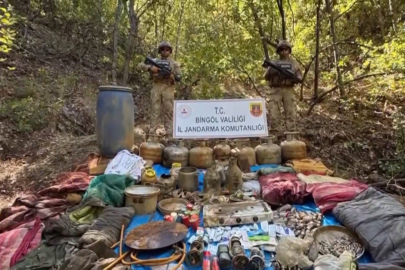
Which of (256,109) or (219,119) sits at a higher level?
(256,109)

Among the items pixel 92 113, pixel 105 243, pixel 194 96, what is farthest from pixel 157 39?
pixel 105 243

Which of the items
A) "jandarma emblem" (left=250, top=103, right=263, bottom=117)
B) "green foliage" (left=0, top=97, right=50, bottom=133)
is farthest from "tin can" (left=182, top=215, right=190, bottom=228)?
"green foliage" (left=0, top=97, right=50, bottom=133)

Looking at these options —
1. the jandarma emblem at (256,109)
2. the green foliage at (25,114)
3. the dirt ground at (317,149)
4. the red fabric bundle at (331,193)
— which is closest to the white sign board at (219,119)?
the jandarma emblem at (256,109)

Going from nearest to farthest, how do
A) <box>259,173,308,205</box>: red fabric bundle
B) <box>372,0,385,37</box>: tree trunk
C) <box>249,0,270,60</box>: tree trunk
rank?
<box>259,173,308,205</box>: red fabric bundle, <box>249,0,270,60</box>: tree trunk, <box>372,0,385,37</box>: tree trunk

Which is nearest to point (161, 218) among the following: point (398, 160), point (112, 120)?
point (112, 120)

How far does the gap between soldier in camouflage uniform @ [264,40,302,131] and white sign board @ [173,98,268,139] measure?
581 mm

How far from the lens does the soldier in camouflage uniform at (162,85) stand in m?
4.20

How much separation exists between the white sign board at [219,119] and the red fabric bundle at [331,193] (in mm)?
1246

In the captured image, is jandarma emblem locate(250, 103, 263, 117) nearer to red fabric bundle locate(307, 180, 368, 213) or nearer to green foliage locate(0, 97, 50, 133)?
red fabric bundle locate(307, 180, 368, 213)

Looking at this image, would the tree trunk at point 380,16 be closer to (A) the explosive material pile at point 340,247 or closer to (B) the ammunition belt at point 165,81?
(B) the ammunition belt at point 165,81

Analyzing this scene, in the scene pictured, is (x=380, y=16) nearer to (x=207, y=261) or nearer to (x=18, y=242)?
(x=207, y=261)

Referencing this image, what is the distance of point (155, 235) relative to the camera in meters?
1.97

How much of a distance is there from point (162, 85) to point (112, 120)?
1077mm

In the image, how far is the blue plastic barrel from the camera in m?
3.48
